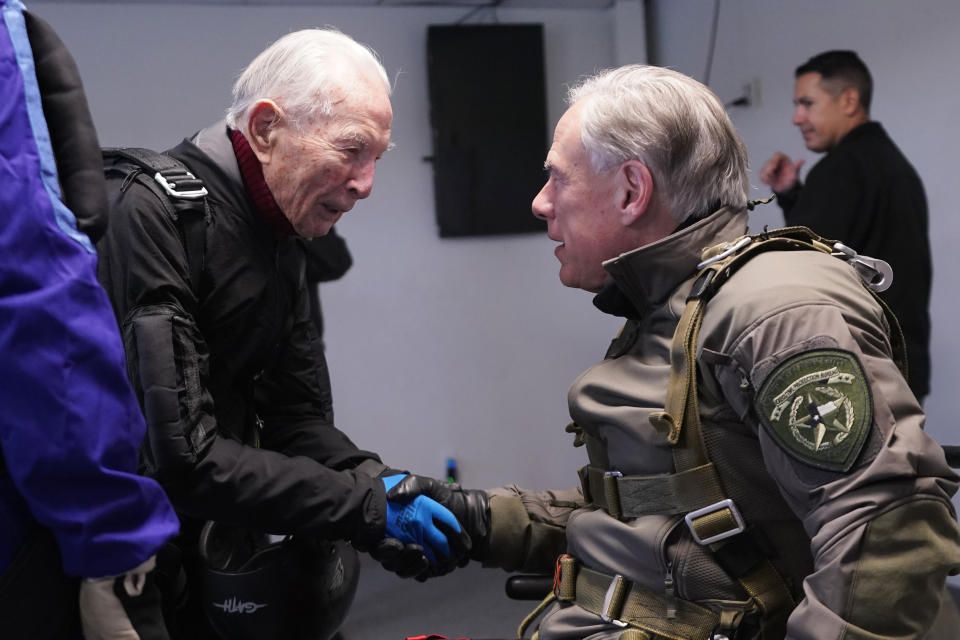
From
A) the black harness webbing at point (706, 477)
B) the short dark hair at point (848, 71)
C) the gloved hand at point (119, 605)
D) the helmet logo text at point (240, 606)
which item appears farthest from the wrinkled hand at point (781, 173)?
the gloved hand at point (119, 605)

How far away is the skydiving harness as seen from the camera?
3.81 feet

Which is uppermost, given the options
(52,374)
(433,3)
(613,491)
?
(433,3)

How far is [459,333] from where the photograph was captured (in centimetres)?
449

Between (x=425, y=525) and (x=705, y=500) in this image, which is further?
(x=425, y=525)

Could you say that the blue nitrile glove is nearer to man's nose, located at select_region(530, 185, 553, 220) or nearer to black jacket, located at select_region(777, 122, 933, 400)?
man's nose, located at select_region(530, 185, 553, 220)

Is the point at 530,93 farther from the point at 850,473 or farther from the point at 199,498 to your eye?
the point at 850,473

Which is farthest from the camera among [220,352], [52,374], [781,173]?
[781,173]

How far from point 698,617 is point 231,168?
1018mm

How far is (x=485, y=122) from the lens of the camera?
14.2 ft

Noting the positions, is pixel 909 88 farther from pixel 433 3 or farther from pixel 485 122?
pixel 433 3

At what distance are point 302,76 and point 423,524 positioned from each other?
2.58ft

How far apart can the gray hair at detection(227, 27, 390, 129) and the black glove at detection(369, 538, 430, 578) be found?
72 centimetres

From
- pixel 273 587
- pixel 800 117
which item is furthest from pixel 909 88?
pixel 273 587

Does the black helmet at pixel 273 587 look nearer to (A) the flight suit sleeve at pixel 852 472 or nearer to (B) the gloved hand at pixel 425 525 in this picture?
(B) the gloved hand at pixel 425 525
